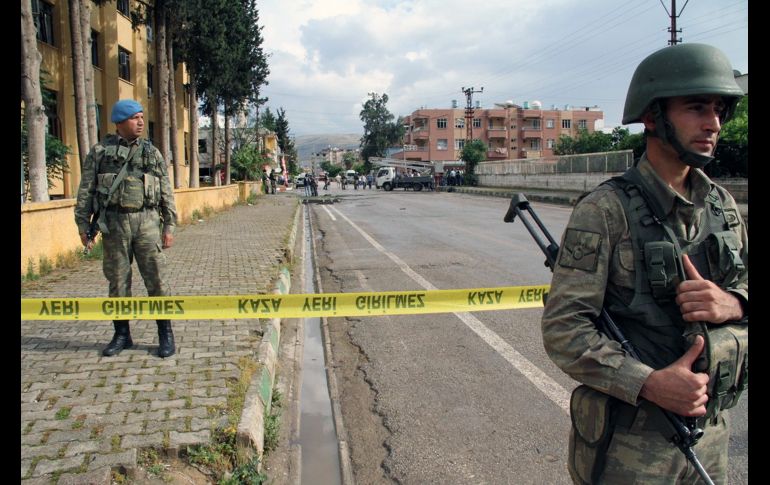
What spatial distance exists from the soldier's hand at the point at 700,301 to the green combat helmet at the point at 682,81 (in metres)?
0.37

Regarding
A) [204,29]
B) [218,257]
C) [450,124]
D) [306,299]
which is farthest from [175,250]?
[450,124]

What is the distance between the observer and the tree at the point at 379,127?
346 ft

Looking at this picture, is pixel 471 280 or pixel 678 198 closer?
pixel 678 198

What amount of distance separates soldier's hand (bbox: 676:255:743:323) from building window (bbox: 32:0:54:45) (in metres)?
22.1

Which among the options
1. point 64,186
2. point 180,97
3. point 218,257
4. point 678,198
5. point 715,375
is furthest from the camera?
point 180,97

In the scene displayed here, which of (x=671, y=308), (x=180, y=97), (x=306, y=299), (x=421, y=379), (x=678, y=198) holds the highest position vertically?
(x=180, y=97)

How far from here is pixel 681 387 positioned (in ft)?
5.05

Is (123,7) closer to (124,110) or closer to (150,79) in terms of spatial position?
(150,79)

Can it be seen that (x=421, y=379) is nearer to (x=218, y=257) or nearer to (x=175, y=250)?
(x=218, y=257)

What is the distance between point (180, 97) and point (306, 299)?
35854mm

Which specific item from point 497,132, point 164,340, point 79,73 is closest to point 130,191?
point 164,340

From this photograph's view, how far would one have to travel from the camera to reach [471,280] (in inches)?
335

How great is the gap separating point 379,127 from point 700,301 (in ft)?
349
